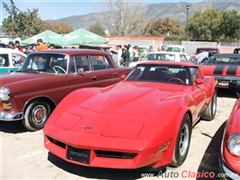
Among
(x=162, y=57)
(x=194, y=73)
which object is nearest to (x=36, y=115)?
(x=194, y=73)

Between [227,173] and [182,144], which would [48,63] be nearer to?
[182,144]

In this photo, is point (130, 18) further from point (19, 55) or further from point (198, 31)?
point (19, 55)

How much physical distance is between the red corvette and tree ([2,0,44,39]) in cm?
3000

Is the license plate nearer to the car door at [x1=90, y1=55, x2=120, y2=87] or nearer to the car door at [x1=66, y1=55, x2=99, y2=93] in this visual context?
the car door at [x1=66, y1=55, x2=99, y2=93]

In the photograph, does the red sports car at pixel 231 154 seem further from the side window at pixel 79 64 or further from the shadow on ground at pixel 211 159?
the side window at pixel 79 64

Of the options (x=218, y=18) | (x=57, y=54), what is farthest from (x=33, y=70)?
(x=218, y=18)

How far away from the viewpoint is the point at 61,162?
3654 mm

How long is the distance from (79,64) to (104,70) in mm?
861

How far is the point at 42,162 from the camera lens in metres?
3.68

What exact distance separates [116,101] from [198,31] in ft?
128

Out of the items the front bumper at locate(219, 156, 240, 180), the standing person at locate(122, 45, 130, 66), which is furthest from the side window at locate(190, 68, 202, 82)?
the standing person at locate(122, 45, 130, 66)

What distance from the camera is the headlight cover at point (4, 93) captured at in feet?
15.2

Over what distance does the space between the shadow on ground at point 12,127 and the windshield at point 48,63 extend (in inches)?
50.1

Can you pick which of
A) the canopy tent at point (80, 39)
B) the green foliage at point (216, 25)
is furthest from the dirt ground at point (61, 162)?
the green foliage at point (216, 25)
